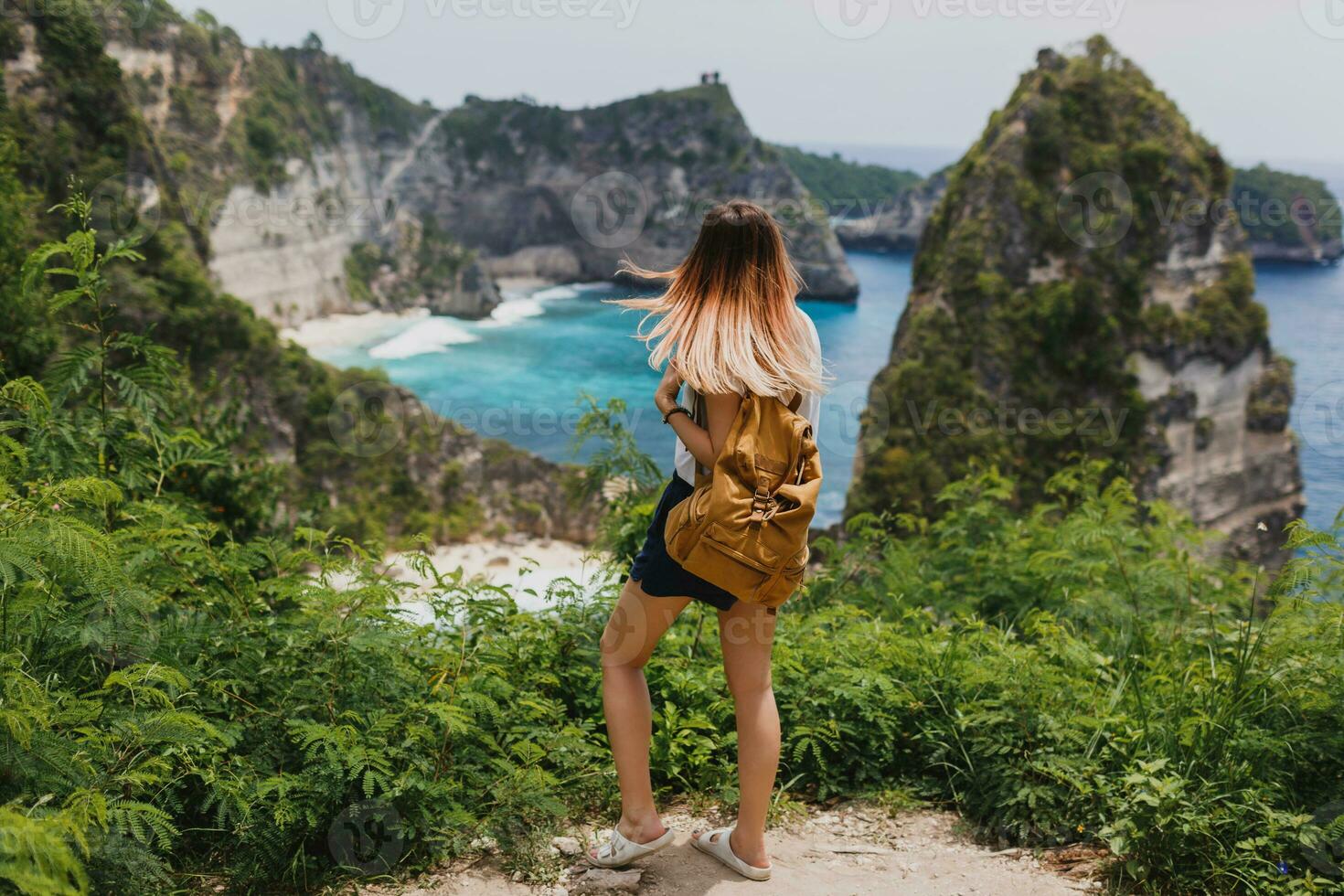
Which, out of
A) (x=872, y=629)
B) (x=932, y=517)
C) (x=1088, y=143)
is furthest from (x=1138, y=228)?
(x=872, y=629)

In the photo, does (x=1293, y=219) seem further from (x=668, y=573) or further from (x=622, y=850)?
(x=622, y=850)

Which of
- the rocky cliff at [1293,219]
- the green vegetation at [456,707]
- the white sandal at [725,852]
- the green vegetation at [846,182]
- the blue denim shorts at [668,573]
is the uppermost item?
the green vegetation at [846,182]

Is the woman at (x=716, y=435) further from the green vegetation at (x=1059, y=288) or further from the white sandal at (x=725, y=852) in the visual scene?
the green vegetation at (x=1059, y=288)

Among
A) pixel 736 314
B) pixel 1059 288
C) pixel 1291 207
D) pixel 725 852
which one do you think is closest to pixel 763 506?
pixel 736 314

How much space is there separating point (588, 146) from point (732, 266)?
135 meters

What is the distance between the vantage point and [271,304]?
Answer: 80625 mm

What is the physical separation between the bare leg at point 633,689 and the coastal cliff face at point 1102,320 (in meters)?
39.4

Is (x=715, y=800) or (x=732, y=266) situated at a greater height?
(x=732, y=266)

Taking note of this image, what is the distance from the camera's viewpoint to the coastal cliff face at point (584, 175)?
407 ft

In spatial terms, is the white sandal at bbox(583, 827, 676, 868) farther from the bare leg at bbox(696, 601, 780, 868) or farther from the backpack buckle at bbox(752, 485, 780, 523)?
the backpack buckle at bbox(752, 485, 780, 523)

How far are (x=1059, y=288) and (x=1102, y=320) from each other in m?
2.56

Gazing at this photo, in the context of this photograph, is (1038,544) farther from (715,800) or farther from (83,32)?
(83,32)

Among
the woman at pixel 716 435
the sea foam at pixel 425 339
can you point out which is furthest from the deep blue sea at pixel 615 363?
the woman at pixel 716 435

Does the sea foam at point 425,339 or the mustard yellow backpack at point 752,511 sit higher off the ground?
the mustard yellow backpack at point 752,511
